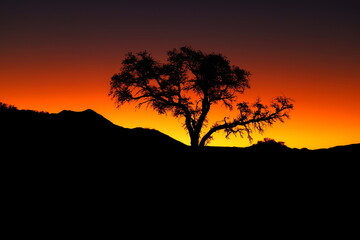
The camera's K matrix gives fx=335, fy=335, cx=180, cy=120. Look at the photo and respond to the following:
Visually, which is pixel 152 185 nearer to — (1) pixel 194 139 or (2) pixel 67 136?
(2) pixel 67 136

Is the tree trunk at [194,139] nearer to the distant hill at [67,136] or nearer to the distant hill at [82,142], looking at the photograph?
the distant hill at [82,142]

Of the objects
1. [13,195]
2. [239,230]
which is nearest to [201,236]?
[239,230]

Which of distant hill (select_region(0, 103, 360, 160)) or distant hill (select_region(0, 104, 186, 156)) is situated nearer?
distant hill (select_region(0, 103, 360, 160))

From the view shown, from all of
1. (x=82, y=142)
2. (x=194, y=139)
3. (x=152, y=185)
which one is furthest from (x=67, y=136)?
(x=194, y=139)

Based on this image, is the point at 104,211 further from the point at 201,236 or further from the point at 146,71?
the point at 146,71

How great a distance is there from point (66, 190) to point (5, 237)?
2475mm

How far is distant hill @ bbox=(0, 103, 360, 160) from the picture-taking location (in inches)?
479

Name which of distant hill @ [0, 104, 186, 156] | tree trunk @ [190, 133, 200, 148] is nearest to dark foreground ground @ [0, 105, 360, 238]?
distant hill @ [0, 104, 186, 156]

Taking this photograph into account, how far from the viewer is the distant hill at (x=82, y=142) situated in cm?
1218

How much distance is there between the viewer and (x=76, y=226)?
26.4 feet

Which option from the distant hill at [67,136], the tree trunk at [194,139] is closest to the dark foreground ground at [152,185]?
the distant hill at [67,136]

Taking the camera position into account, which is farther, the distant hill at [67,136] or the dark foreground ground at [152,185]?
the distant hill at [67,136]

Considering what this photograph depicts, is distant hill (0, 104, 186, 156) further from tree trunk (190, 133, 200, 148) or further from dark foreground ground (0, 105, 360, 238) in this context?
tree trunk (190, 133, 200, 148)

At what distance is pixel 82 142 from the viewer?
13.5m
